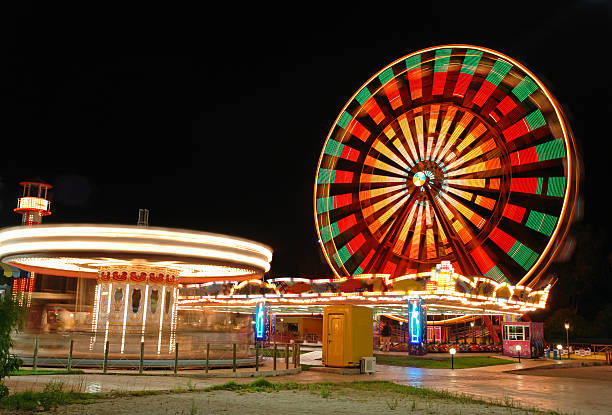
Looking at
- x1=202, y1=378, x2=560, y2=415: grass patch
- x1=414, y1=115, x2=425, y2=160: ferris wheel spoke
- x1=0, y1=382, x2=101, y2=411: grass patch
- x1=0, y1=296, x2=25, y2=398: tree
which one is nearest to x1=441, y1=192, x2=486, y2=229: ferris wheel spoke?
x1=414, y1=115, x2=425, y2=160: ferris wheel spoke

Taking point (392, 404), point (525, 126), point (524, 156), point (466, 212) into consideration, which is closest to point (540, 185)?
point (524, 156)

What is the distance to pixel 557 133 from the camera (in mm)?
26891

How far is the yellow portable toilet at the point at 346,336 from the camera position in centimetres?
Result: 1814

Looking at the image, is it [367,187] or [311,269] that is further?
[311,269]

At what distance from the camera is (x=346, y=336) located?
18.2 meters

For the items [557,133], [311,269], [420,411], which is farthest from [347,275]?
[311,269]

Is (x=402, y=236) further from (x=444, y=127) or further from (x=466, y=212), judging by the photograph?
(x=444, y=127)

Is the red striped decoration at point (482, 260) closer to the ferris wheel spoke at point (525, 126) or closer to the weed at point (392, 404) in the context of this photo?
the ferris wheel spoke at point (525, 126)

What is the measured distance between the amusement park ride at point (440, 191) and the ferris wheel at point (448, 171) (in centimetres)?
6

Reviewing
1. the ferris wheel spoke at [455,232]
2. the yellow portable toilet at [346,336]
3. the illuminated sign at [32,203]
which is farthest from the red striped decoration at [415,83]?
the illuminated sign at [32,203]

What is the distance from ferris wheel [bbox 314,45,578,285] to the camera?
27.5 metres

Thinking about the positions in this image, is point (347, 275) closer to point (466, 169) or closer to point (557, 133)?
point (466, 169)

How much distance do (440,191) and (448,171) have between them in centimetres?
116

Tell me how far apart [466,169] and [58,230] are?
71.2ft
